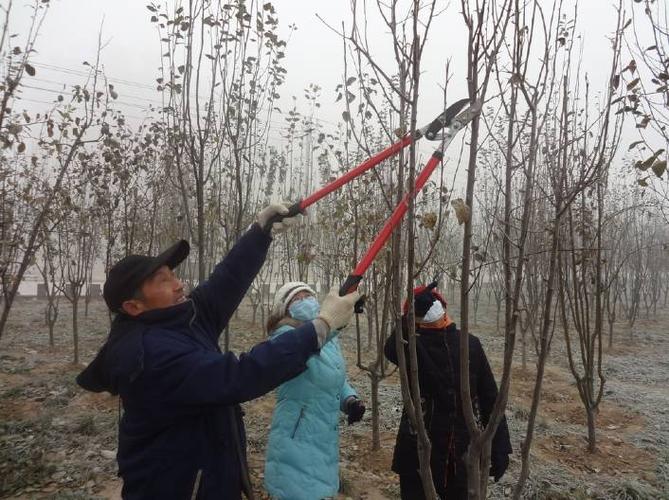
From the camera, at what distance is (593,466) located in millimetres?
4215

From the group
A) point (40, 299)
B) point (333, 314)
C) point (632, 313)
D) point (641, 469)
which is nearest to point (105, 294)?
point (333, 314)

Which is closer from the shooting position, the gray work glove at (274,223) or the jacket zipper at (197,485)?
the jacket zipper at (197,485)

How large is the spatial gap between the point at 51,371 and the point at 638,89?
8049 mm

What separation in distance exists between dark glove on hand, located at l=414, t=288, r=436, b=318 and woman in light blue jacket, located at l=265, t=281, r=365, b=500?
0.54 m

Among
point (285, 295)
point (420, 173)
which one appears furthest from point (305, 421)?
point (420, 173)

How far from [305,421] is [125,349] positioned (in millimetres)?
1184

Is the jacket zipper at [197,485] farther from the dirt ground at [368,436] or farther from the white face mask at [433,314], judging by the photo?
the dirt ground at [368,436]

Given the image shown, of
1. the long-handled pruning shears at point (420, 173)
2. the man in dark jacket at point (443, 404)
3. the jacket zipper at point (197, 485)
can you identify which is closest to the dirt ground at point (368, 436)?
the man in dark jacket at point (443, 404)

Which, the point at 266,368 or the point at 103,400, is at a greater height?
the point at 266,368

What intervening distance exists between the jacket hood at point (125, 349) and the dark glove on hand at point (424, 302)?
129cm

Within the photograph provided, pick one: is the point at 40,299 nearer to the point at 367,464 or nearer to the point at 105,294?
the point at 367,464

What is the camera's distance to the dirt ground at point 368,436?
12.0 feet

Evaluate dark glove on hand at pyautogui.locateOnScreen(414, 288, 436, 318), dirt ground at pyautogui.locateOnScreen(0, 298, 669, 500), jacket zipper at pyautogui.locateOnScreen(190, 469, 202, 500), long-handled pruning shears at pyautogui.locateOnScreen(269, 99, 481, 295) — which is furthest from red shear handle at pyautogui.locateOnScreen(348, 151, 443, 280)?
dirt ground at pyautogui.locateOnScreen(0, 298, 669, 500)

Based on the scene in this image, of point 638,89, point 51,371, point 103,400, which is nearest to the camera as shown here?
point 638,89
